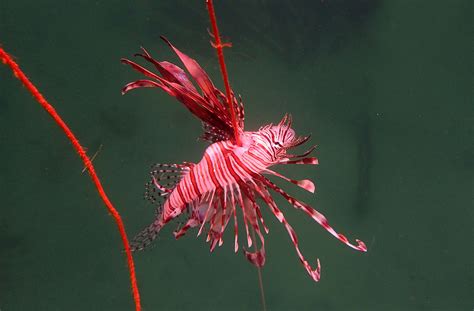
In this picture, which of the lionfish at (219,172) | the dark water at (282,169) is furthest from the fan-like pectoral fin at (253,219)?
the dark water at (282,169)

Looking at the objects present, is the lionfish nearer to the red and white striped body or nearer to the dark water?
the red and white striped body

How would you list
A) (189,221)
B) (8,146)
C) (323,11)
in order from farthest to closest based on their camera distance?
(8,146) → (323,11) → (189,221)

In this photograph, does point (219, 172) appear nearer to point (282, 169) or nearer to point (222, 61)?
point (222, 61)

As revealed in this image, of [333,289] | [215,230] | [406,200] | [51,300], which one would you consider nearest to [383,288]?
[333,289]

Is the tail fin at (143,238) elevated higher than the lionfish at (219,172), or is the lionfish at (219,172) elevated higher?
the lionfish at (219,172)

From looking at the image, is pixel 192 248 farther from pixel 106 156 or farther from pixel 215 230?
pixel 215 230

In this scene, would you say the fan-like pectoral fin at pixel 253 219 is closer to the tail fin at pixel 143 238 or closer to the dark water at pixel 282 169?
the tail fin at pixel 143 238

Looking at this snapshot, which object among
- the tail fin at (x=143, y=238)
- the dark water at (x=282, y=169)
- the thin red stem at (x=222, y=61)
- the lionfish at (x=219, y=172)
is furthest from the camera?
the dark water at (x=282, y=169)
